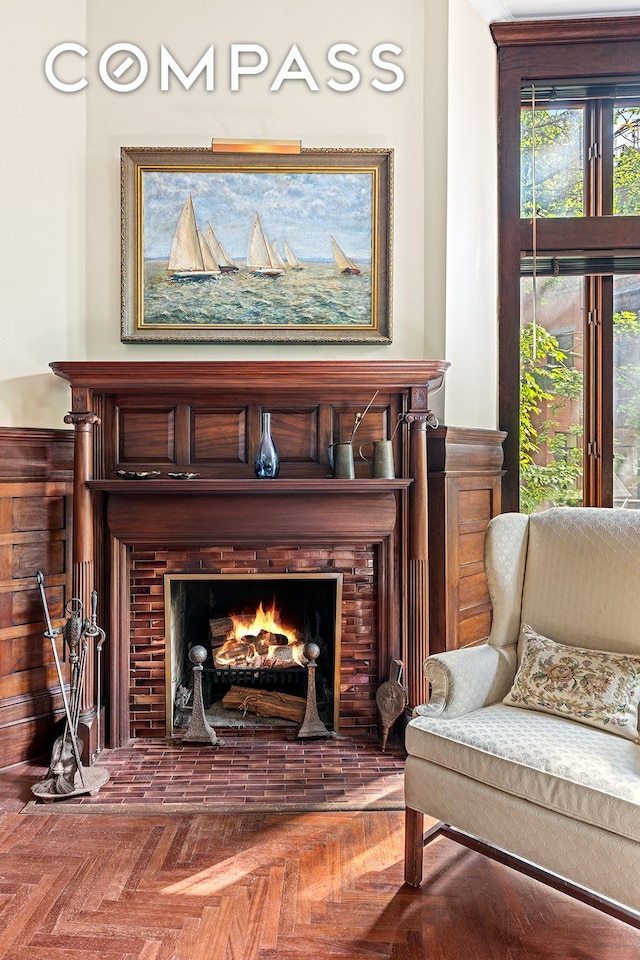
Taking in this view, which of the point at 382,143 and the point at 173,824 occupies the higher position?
the point at 382,143

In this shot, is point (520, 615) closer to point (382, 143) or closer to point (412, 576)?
point (412, 576)

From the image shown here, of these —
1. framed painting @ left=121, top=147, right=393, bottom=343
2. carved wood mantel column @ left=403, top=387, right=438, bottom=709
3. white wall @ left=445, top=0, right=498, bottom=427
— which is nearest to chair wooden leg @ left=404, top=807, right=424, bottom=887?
carved wood mantel column @ left=403, top=387, right=438, bottom=709

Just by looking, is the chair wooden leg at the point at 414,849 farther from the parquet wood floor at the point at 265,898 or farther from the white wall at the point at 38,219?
the white wall at the point at 38,219

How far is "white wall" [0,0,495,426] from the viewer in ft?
10.3

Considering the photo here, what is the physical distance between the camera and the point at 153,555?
10.1 feet

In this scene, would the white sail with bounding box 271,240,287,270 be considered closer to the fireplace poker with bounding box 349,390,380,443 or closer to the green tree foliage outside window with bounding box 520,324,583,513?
the fireplace poker with bounding box 349,390,380,443

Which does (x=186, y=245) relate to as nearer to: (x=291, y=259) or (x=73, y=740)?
(x=291, y=259)

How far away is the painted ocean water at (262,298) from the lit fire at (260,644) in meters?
1.42

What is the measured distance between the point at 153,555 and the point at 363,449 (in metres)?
1.08

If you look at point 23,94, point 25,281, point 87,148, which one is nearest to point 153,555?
point 25,281

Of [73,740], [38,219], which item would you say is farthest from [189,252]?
[73,740]

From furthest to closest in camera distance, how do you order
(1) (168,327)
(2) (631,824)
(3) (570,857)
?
1. (1) (168,327)
2. (3) (570,857)
3. (2) (631,824)

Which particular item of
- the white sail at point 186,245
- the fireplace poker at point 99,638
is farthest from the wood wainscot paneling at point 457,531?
the fireplace poker at point 99,638

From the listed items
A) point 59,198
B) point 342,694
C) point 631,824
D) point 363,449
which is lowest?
point 342,694
